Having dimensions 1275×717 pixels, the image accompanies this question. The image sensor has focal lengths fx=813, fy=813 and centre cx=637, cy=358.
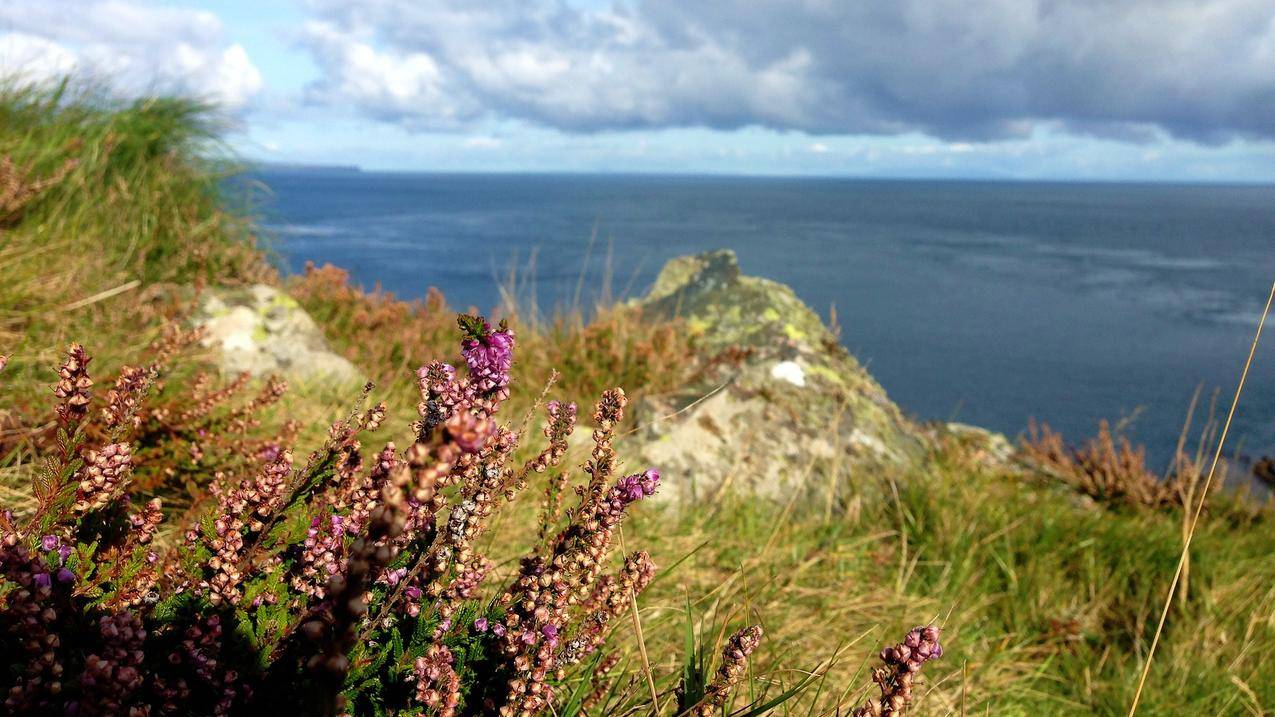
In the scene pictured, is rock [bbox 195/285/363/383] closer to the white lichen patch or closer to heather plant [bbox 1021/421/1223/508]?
the white lichen patch

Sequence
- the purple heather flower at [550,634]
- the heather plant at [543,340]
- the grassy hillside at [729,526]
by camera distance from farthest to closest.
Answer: the heather plant at [543,340], the grassy hillside at [729,526], the purple heather flower at [550,634]

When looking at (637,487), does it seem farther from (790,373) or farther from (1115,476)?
(1115,476)

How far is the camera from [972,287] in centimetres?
3903

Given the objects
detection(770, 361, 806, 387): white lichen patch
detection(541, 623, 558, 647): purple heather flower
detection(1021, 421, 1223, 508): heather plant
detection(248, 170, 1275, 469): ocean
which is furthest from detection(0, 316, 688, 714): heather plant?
detection(1021, 421, 1223, 508): heather plant

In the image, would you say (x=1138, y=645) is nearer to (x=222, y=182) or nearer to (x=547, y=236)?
(x=222, y=182)

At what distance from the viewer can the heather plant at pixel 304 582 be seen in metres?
1.30

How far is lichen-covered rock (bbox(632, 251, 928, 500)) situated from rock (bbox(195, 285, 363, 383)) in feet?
7.92

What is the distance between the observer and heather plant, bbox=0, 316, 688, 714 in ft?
4.26

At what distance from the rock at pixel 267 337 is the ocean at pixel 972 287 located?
1.70 meters

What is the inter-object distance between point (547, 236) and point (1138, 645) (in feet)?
186

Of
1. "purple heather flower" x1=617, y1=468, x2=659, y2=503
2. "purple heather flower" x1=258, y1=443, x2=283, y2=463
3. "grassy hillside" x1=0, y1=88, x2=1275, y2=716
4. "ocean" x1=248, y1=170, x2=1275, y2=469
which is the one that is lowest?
"ocean" x1=248, y1=170, x2=1275, y2=469

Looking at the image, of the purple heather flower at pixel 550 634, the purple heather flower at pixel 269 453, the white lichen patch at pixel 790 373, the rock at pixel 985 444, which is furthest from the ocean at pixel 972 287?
the purple heather flower at pixel 550 634

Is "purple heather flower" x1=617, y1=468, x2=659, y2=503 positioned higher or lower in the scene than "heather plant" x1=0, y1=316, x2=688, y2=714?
higher

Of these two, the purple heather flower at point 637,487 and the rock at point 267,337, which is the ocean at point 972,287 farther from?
the purple heather flower at point 637,487
